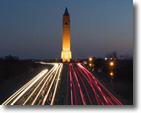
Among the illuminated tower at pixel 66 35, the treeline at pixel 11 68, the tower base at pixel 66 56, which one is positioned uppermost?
the illuminated tower at pixel 66 35

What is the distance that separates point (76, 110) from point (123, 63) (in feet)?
90.4

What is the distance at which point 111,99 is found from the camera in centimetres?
2058

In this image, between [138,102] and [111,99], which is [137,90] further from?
[111,99]

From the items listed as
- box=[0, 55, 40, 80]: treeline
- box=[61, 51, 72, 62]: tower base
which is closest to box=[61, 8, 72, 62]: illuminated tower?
box=[61, 51, 72, 62]: tower base

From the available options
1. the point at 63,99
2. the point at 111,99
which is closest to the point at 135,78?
the point at 111,99

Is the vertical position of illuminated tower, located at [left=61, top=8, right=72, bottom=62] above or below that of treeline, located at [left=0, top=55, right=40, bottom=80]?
above

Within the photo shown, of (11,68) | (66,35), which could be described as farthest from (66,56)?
(11,68)

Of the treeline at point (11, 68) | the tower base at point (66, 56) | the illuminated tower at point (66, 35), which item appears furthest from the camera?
the illuminated tower at point (66, 35)

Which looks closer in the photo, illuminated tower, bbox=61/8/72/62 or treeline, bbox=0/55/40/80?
treeline, bbox=0/55/40/80

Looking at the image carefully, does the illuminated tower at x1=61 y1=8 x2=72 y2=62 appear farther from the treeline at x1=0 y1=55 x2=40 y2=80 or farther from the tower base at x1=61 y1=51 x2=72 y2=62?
the treeline at x1=0 y1=55 x2=40 y2=80

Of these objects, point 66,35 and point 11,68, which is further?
point 66,35

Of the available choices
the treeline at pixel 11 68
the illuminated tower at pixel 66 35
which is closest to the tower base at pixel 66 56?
the illuminated tower at pixel 66 35

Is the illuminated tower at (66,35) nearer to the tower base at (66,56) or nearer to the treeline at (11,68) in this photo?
the tower base at (66,56)

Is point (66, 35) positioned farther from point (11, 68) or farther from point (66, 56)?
point (11, 68)
